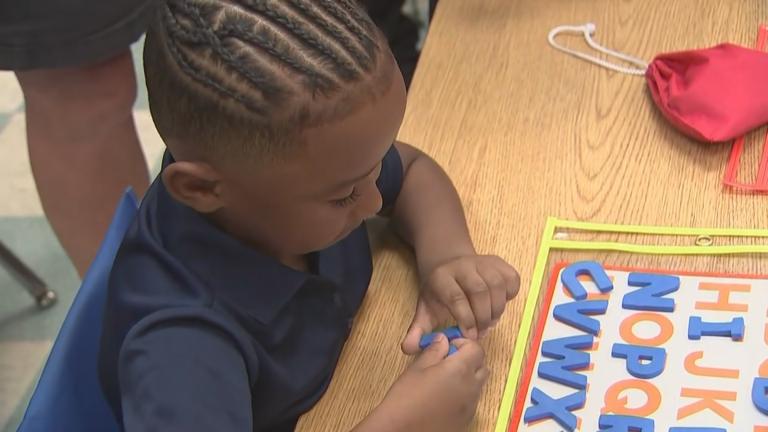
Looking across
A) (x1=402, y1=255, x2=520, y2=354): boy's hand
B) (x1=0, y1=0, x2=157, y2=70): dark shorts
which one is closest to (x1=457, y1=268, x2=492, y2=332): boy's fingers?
(x1=402, y1=255, x2=520, y2=354): boy's hand

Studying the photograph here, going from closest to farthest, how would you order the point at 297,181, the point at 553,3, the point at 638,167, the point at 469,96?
the point at 297,181
the point at 638,167
the point at 469,96
the point at 553,3

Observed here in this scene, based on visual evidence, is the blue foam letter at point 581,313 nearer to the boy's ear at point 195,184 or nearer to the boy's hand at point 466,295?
the boy's hand at point 466,295

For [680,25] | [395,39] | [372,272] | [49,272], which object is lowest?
[49,272]

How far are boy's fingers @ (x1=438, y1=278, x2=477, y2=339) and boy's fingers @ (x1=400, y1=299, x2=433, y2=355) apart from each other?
19 millimetres

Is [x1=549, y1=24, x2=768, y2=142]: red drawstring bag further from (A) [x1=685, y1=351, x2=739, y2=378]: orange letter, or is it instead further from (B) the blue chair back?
(B) the blue chair back

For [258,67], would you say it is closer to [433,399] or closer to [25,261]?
[433,399]

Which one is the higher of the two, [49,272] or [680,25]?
[680,25]

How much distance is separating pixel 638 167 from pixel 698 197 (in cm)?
7

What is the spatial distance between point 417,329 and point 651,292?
7.6 inches

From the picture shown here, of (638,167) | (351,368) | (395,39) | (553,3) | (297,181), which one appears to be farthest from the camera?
(395,39)

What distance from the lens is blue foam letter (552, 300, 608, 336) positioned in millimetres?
735

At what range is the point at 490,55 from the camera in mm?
1061

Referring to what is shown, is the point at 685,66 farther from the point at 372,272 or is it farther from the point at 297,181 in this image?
the point at 297,181

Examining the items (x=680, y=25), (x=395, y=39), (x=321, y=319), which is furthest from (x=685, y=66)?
(x=395, y=39)
